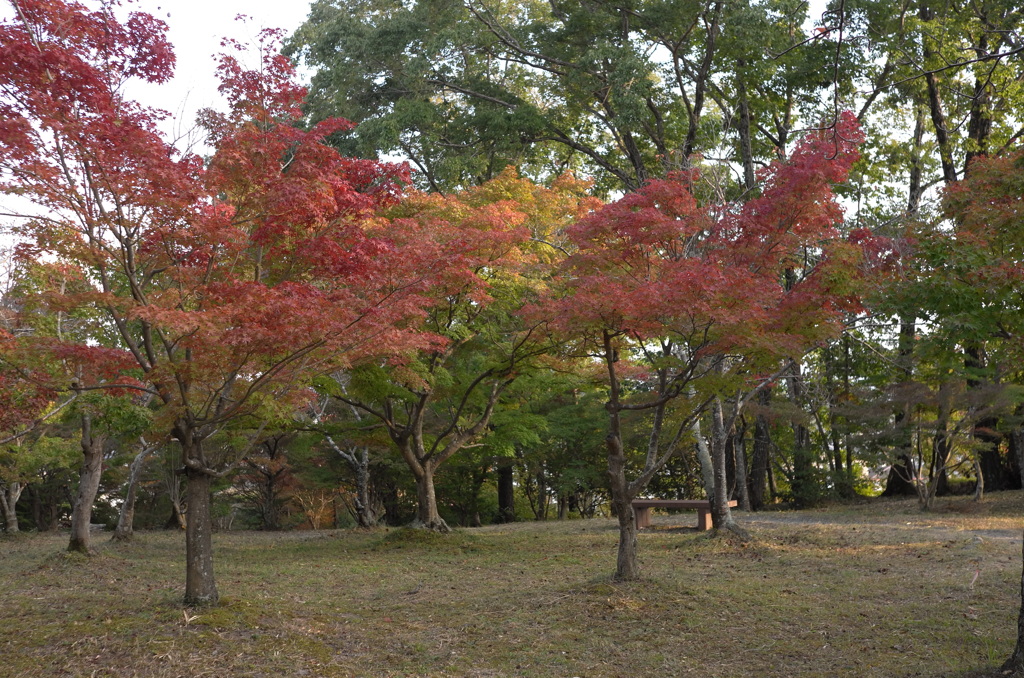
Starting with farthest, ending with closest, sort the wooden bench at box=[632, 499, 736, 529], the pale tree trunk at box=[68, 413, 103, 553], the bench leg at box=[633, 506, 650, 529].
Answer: the bench leg at box=[633, 506, 650, 529]
the wooden bench at box=[632, 499, 736, 529]
the pale tree trunk at box=[68, 413, 103, 553]

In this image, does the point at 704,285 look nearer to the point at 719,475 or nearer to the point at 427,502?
the point at 719,475

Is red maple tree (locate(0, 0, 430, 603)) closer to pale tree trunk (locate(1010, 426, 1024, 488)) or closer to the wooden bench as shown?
the wooden bench

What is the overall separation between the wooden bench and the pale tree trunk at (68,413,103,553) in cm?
860

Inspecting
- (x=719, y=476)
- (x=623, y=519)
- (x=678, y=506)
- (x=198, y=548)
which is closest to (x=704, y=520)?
(x=678, y=506)

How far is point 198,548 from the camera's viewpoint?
7258mm

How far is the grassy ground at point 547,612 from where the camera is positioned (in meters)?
6.04

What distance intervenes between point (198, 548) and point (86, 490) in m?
6.15

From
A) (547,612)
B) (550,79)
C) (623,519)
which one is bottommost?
(547,612)

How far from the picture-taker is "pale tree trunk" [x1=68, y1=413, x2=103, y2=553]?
12.0 meters

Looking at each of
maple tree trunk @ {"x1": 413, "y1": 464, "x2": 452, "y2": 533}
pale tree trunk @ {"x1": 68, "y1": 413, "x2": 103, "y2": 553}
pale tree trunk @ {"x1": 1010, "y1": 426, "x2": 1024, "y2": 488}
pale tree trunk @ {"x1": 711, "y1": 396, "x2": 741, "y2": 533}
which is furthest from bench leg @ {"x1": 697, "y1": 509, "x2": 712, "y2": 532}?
pale tree trunk @ {"x1": 68, "y1": 413, "x2": 103, "y2": 553}

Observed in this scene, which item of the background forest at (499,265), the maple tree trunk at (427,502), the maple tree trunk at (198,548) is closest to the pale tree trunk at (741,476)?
the background forest at (499,265)

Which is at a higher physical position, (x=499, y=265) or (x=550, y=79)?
(x=550, y=79)

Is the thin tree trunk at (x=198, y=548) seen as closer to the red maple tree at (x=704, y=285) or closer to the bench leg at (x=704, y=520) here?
the red maple tree at (x=704, y=285)

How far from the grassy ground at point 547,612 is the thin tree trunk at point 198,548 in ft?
0.77
